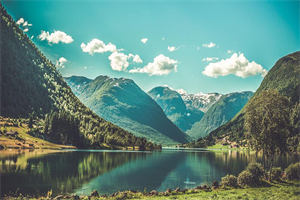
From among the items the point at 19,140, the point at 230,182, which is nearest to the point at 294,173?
the point at 230,182

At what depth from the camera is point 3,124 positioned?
191m

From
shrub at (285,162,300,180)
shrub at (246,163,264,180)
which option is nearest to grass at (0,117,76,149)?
shrub at (246,163,264,180)

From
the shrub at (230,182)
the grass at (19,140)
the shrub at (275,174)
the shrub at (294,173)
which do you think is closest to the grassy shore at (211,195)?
the shrub at (230,182)

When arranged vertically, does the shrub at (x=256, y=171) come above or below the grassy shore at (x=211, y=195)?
above

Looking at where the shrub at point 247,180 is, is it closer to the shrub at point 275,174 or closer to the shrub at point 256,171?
the shrub at point 256,171

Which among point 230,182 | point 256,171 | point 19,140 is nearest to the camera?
point 230,182

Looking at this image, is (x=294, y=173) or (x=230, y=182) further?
(x=294, y=173)

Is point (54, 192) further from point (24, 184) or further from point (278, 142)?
point (278, 142)

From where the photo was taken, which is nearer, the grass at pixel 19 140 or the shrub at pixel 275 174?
the shrub at pixel 275 174

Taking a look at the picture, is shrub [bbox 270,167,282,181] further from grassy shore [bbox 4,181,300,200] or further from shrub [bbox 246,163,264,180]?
grassy shore [bbox 4,181,300,200]

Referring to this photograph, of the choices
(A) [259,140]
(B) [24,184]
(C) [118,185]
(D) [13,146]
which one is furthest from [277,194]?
(D) [13,146]

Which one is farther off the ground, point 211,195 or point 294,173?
point 294,173

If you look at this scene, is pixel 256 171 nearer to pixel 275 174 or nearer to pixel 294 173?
pixel 275 174

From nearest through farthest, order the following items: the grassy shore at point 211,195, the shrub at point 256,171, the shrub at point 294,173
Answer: the grassy shore at point 211,195, the shrub at point 256,171, the shrub at point 294,173
